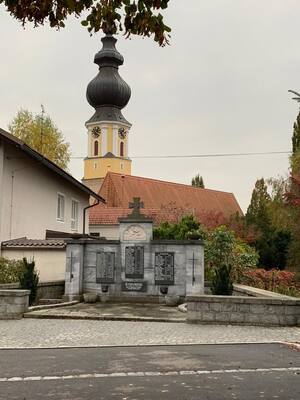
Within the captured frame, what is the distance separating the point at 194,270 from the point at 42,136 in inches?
1191

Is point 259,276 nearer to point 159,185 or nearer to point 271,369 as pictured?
point 271,369

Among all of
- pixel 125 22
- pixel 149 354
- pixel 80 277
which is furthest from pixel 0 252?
pixel 125 22

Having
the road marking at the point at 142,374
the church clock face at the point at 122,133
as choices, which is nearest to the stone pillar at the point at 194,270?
the road marking at the point at 142,374

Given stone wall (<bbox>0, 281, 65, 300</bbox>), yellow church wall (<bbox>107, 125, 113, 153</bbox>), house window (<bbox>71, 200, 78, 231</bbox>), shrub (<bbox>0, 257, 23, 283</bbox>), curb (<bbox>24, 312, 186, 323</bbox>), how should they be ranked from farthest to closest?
yellow church wall (<bbox>107, 125, 113, 153</bbox>)
house window (<bbox>71, 200, 78, 231</bbox>)
stone wall (<bbox>0, 281, 65, 300</bbox>)
shrub (<bbox>0, 257, 23, 283</bbox>)
curb (<bbox>24, 312, 186, 323</bbox>)

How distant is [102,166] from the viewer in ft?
242

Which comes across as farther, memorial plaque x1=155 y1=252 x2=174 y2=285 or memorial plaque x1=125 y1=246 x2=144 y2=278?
memorial plaque x1=125 y1=246 x2=144 y2=278

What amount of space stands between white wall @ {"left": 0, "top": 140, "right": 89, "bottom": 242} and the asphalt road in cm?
1155

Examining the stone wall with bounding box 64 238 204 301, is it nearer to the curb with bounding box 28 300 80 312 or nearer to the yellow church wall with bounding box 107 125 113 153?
the curb with bounding box 28 300 80 312

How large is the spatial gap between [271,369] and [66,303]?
32.9ft

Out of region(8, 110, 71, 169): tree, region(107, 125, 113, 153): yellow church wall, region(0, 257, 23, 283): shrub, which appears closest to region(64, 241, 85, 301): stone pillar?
region(0, 257, 23, 283): shrub

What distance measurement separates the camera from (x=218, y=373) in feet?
24.9

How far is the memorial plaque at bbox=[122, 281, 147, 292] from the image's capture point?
1852 centimetres

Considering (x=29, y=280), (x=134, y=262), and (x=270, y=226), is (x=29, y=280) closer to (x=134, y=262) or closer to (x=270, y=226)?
(x=134, y=262)

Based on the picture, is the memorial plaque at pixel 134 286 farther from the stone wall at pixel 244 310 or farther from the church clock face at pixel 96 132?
the church clock face at pixel 96 132
